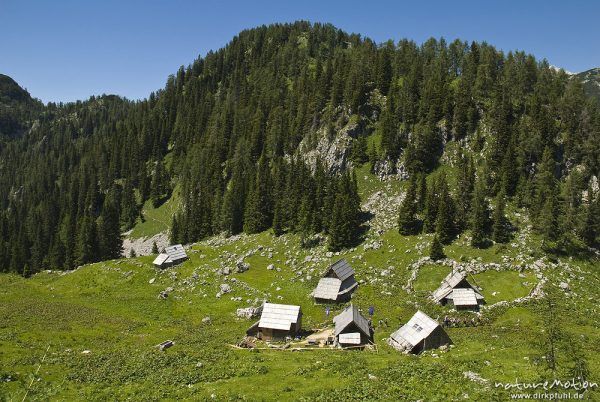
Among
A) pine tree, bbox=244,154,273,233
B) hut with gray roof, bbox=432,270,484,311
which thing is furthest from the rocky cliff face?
hut with gray roof, bbox=432,270,484,311

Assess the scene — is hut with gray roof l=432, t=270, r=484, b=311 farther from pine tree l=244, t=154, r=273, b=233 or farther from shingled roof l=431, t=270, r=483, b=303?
pine tree l=244, t=154, r=273, b=233

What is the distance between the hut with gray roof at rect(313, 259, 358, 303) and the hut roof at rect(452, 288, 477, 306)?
17115 millimetres

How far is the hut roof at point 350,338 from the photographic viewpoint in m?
51.4

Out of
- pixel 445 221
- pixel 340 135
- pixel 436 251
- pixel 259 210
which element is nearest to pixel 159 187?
pixel 259 210

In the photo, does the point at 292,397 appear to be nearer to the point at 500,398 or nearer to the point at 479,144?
the point at 500,398

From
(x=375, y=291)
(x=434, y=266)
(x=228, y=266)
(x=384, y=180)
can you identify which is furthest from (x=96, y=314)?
(x=384, y=180)

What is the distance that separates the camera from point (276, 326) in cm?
5606

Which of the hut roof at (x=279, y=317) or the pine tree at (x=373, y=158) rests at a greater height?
the pine tree at (x=373, y=158)

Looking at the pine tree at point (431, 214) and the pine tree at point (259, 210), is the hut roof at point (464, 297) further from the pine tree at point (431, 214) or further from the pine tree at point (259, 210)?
the pine tree at point (259, 210)

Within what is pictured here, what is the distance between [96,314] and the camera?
225 ft

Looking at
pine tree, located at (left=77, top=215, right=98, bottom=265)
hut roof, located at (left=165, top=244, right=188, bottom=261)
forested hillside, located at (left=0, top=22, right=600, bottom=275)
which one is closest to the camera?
forested hillside, located at (left=0, top=22, right=600, bottom=275)

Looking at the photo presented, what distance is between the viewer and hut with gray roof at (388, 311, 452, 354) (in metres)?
47.7

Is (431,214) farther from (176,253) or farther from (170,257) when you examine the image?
(170,257)

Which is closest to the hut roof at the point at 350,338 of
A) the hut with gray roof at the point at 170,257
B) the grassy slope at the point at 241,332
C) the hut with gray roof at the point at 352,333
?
the hut with gray roof at the point at 352,333
